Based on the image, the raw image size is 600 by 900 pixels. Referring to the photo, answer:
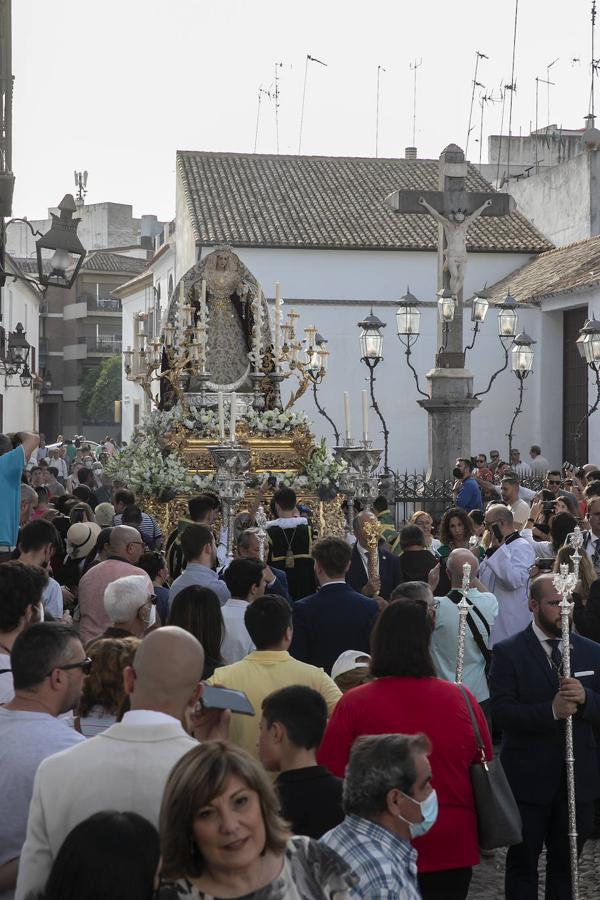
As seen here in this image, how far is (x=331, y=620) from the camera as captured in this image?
688 cm

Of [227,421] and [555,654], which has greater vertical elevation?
[227,421]

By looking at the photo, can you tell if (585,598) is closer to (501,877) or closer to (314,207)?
(501,877)

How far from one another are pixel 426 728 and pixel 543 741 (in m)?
1.23

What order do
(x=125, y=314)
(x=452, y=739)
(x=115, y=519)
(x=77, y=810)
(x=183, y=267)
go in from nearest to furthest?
(x=77, y=810) < (x=452, y=739) < (x=115, y=519) < (x=183, y=267) < (x=125, y=314)

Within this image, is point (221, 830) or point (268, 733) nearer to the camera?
point (221, 830)

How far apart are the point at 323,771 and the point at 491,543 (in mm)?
5004

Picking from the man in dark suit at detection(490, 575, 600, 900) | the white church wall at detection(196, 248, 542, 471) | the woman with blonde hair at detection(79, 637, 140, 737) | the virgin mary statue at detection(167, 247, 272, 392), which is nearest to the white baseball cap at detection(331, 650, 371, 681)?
the man in dark suit at detection(490, 575, 600, 900)

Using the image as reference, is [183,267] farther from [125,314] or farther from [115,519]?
[115,519]

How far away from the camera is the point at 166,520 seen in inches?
546

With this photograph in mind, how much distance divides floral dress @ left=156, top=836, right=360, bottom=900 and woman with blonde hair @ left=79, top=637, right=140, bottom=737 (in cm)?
162

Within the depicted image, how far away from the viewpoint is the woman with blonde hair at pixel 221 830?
3.14 metres

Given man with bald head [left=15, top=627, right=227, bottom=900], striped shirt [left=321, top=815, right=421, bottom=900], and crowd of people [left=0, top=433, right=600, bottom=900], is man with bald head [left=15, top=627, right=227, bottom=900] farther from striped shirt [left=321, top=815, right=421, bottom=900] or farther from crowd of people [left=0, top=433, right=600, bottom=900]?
striped shirt [left=321, top=815, right=421, bottom=900]

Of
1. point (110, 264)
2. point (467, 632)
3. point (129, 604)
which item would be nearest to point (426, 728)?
point (129, 604)

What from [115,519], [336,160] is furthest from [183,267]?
[115,519]
